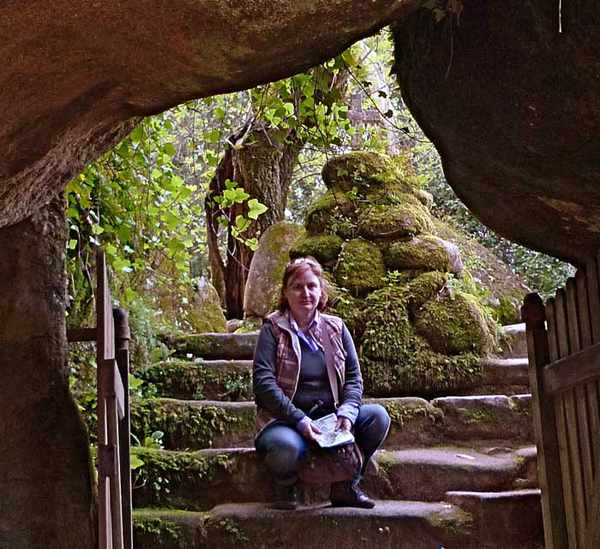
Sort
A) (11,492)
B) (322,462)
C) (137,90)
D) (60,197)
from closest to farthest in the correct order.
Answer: (137,90) < (11,492) < (60,197) < (322,462)

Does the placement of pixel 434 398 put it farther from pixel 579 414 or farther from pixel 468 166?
pixel 468 166

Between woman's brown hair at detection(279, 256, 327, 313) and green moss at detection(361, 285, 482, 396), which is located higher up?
woman's brown hair at detection(279, 256, 327, 313)

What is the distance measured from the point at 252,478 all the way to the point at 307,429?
56 centimetres

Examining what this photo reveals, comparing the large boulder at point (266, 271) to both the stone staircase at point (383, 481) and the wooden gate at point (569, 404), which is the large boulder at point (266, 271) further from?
the wooden gate at point (569, 404)

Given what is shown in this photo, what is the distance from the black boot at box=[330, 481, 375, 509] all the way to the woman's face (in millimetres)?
994

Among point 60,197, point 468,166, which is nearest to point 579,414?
point 468,166

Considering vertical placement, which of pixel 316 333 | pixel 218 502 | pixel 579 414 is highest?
pixel 316 333

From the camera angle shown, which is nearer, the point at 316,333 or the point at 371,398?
the point at 316,333

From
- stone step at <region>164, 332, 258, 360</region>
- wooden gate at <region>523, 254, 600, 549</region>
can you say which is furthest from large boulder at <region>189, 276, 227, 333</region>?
wooden gate at <region>523, 254, 600, 549</region>

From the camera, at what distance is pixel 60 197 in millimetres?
4090

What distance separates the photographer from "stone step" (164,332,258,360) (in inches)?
285

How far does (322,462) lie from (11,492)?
171 cm

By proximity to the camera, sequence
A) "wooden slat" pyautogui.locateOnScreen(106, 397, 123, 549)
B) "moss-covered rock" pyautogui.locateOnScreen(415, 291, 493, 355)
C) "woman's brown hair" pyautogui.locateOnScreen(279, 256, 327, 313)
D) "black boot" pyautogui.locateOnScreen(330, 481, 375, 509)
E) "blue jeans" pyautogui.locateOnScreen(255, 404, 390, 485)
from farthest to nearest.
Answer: "moss-covered rock" pyautogui.locateOnScreen(415, 291, 493, 355) < "woman's brown hair" pyautogui.locateOnScreen(279, 256, 327, 313) < "black boot" pyautogui.locateOnScreen(330, 481, 375, 509) < "blue jeans" pyautogui.locateOnScreen(255, 404, 390, 485) < "wooden slat" pyautogui.locateOnScreen(106, 397, 123, 549)

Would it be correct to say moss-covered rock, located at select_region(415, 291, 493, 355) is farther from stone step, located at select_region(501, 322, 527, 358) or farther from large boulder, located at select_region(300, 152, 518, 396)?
stone step, located at select_region(501, 322, 527, 358)
